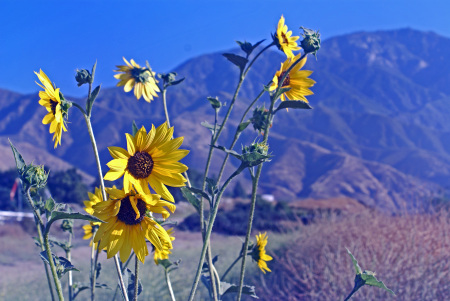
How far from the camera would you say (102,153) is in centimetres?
12331

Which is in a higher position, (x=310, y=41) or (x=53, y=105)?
(x=310, y=41)

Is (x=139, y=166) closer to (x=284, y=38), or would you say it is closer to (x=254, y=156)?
(x=254, y=156)

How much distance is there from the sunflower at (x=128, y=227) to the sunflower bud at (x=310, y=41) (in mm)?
687

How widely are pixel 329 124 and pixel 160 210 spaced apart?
130940 mm

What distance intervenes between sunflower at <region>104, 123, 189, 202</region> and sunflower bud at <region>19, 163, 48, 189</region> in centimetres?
23

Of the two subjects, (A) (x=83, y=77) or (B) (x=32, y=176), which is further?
(A) (x=83, y=77)

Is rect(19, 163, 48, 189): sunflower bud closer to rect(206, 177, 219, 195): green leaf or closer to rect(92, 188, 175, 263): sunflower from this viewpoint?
rect(92, 188, 175, 263): sunflower

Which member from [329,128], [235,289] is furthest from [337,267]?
[329,128]

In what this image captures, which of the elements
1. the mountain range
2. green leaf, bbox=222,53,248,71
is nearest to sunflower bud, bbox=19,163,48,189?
green leaf, bbox=222,53,248,71

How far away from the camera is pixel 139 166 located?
1.19m

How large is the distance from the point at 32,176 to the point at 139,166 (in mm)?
268

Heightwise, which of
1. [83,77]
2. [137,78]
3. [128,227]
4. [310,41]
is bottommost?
[128,227]

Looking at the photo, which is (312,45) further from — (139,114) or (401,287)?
(139,114)

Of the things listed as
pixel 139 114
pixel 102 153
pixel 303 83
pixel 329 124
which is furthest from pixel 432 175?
pixel 139 114
